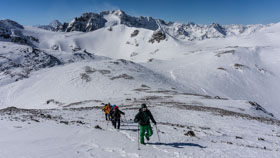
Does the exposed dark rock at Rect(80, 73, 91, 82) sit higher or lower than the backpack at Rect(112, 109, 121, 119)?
higher

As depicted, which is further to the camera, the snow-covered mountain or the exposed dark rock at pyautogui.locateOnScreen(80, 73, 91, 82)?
the exposed dark rock at pyautogui.locateOnScreen(80, 73, 91, 82)

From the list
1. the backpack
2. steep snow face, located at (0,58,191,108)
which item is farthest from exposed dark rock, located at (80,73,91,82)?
the backpack

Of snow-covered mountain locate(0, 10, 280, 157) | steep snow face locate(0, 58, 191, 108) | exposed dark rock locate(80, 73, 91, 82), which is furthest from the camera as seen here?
exposed dark rock locate(80, 73, 91, 82)

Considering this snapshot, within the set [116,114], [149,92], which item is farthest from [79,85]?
[116,114]

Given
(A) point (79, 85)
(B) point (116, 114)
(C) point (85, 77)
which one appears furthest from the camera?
(C) point (85, 77)

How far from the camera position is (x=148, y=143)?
12883 millimetres

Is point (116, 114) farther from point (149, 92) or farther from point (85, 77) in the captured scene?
point (85, 77)

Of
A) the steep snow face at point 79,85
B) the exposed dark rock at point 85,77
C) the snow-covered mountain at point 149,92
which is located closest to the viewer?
the snow-covered mountain at point 149,92

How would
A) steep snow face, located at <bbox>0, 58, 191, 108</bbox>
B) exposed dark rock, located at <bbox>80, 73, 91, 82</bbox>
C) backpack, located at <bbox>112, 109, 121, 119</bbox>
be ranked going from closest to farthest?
1. backpack, located at <bbox>112, 109, 121, 119</bbox>
2. steep snow face, located at <bbox>0, 58, 191, 108</bbox>
3. exposed dark rock, located at <bbox>80, 73, 91, 82</bbox>

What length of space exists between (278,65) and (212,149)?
136 metres

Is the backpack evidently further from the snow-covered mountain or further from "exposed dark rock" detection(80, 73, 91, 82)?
"exposed dark rock" detection(80, 73, 91, 82)

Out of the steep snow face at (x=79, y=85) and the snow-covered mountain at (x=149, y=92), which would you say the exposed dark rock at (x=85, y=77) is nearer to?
the steep snow face at (x=79, y=85)

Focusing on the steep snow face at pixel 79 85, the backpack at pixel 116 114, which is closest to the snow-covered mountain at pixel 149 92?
the steep snow face at pixel 79 85

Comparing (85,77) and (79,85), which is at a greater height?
(85,77)
